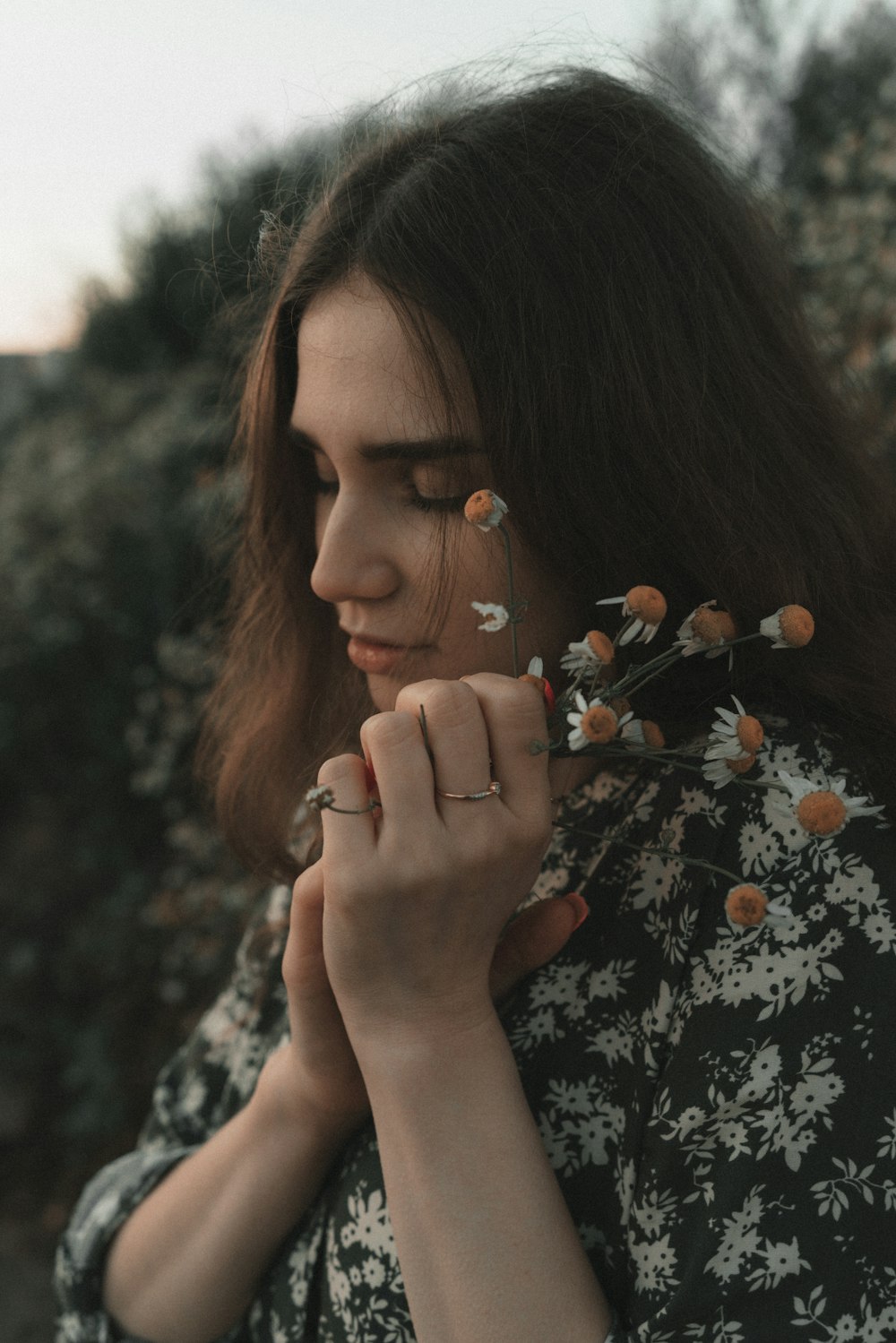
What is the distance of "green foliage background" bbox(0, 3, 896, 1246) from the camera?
3.71 metres

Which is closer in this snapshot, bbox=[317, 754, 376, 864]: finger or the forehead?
bbox=[317, 754, 376, 864]: finger

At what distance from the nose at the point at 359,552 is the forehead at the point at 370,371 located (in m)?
0.10

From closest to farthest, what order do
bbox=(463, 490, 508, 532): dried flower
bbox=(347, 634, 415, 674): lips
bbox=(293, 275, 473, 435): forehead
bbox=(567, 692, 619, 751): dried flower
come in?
bbox=(567, 692, 619, 751): dried flower → bbox=(463, 490, 508, 532): dried flower → bbox=(293, 275, 473, 435): forehead → bbox=(347, 634, 415, 674): lips

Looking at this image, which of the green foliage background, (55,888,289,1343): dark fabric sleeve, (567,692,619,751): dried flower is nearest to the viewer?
(567,692,619,751): dried flower

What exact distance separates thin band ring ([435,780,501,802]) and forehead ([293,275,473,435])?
415mm

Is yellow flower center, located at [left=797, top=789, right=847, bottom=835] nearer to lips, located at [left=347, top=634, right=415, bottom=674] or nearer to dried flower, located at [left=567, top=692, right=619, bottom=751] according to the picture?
dried flower, located at [left=567, top=692, right=619, bottom=751]

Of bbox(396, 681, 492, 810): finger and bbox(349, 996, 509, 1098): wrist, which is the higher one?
bbox(396, 681, 492, 810): finger

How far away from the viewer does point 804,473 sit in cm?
137

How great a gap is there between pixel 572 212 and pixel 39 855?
3.80 meters

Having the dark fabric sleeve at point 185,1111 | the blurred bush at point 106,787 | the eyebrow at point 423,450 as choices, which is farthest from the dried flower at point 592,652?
the blurred bush at point 106,787

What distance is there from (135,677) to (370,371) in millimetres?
3181

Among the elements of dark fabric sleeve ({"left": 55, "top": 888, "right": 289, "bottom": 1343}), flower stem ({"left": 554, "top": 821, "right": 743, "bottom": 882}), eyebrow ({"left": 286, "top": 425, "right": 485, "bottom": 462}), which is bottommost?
dark fabric sleeve ({"left": 55, "top": 888, "right": 289, "bottom": 1343})

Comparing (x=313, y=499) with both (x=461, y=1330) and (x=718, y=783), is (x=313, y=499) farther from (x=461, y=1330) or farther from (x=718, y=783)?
(x=461, y=1330)

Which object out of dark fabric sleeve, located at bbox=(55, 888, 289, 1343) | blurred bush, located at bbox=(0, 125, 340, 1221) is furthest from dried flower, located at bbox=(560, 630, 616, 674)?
blurred bush, located at bbox=(0, 125, 340, 1221)
